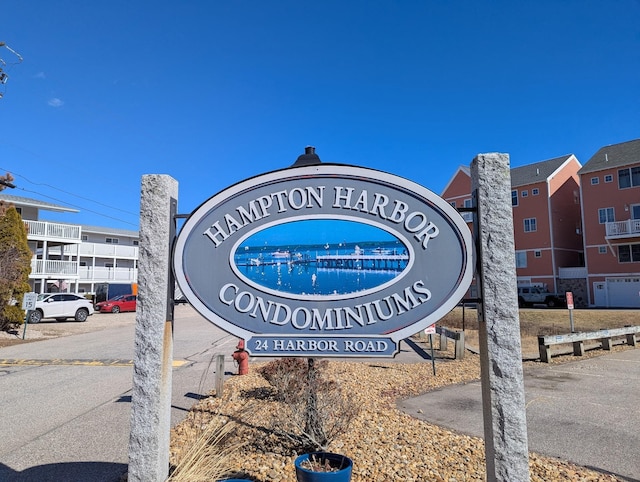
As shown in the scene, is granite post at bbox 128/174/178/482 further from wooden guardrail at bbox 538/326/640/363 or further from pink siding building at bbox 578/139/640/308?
pink siding building at bbox 578/139/640/308

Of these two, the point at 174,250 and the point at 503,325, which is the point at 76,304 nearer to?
the point at 174,250

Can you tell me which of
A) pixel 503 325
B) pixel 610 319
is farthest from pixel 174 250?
pixel 610 319

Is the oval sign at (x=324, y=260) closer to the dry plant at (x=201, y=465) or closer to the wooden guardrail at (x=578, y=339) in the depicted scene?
the dry plant at (x=201, y=465)

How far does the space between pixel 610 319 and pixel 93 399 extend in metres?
23.3

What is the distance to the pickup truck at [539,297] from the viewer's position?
32688 millimetres

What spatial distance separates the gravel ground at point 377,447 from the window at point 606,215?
32401 millimetres

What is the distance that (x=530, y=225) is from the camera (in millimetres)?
37625

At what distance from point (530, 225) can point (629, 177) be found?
26.5 ft

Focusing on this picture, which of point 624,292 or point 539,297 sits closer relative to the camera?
point 624,292

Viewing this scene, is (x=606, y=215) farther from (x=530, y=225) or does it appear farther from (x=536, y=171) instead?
(x=536, y=171)

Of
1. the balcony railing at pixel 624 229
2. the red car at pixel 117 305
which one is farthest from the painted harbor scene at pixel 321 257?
the balcony railing at pixel 624 229

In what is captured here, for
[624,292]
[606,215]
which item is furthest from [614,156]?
[624,292]

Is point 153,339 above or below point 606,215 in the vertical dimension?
below

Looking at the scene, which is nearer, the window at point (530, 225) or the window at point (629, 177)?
the window at point (629, 177)
